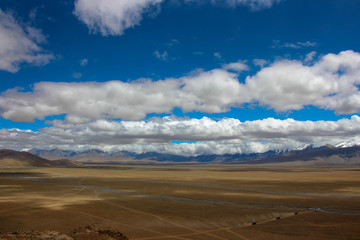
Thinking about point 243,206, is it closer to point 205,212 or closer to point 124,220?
point 205,212

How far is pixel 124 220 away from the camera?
25.1m

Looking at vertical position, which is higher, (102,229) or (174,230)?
(102,229)

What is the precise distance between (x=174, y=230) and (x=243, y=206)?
1389cm

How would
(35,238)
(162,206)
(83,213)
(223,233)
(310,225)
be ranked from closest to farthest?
(35,238), (223,233), (310,225), (83,213), (162,206)

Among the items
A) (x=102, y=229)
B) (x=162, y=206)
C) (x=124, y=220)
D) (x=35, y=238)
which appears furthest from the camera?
(x=162, y=206)

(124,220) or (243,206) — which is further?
(243,206)

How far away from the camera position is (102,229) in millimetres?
17156

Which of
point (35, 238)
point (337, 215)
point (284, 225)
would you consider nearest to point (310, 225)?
point (284, 225)

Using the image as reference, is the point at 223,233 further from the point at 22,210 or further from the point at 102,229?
the point at 22,210

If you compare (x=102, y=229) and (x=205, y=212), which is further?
(x=205, y=212)

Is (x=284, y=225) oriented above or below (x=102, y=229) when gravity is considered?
→ below

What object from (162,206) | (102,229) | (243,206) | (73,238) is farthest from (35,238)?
(243,206)

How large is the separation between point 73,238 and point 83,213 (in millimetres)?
13547

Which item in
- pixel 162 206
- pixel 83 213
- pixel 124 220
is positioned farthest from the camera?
pixel 162 206
